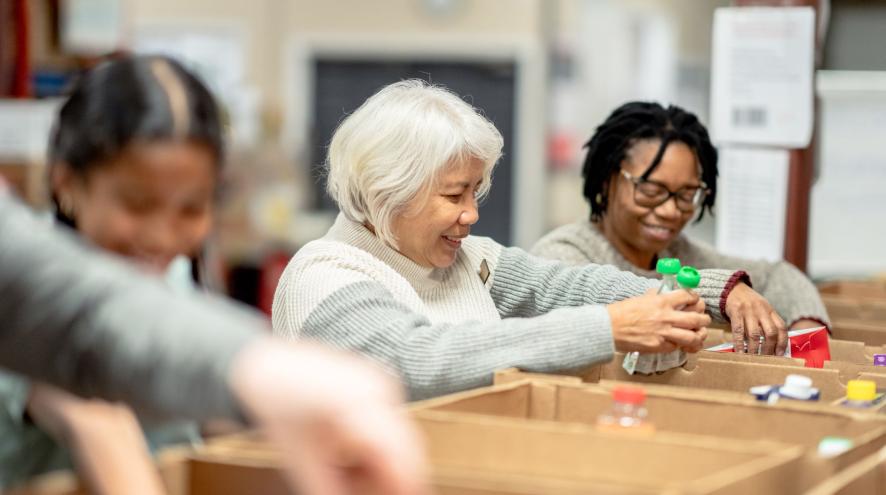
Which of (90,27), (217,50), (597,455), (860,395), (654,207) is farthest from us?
(217,50)

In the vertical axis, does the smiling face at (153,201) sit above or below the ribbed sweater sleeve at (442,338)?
above

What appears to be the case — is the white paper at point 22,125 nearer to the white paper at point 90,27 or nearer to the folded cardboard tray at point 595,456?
the white paper at point 90,27

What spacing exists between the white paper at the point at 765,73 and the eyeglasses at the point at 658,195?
641 millimetres

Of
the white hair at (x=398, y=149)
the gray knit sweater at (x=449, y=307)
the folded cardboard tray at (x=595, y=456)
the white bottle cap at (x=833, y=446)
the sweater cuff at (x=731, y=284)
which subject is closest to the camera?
the folded cardboard tray at (x=595, y=456)

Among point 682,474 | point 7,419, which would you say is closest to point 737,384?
point 682,474

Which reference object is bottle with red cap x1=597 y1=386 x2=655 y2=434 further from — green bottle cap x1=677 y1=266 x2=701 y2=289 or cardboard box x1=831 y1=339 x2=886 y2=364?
cardboard box x1=831 y1=339 x2=886 y2=364

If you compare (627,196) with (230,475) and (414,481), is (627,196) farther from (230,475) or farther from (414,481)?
(414,481)

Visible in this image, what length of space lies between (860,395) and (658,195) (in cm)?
111

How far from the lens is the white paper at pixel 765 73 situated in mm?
3377

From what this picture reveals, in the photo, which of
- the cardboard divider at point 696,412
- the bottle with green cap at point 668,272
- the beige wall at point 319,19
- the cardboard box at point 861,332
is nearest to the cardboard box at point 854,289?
the cardboard box at point 861,332

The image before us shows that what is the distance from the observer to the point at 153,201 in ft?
3.59

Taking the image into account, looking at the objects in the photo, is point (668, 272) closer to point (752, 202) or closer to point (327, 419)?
point (752, 202)

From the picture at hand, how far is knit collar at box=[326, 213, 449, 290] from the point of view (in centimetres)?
229

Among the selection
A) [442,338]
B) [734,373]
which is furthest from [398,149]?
[734,373]
